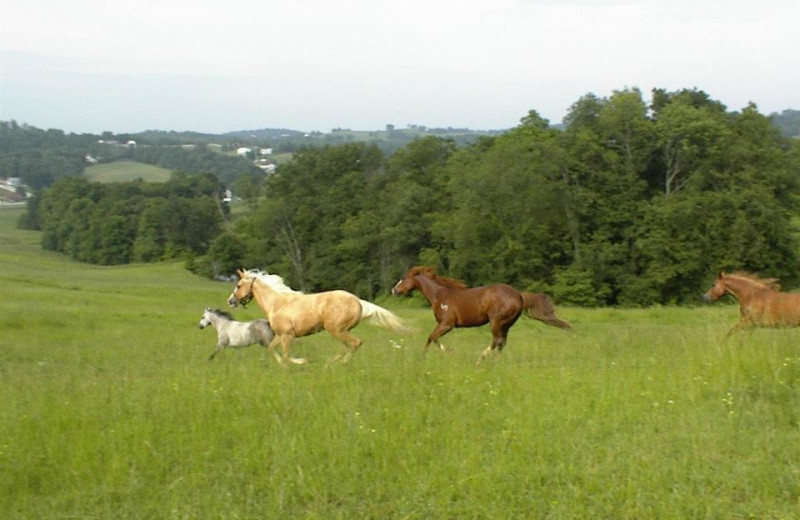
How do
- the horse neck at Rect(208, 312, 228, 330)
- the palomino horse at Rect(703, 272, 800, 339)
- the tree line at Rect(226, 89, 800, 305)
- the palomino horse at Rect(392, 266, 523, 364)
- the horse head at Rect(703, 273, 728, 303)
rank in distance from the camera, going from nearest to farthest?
1. the palomino horse at Rect(392, 266, 523, 364)
2. the palomino horse at Rect(703, 272, 800, 339)
3. the horse neck at Rect(208, 312, 228, 330)
4. the horse head at Rect(703, 273, 728, 303)
5. the tree line at Rect(226, 89, 800, 305)

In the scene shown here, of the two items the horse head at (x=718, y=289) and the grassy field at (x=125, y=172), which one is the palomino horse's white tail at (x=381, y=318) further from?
the grassy field at (x=125, y=172)

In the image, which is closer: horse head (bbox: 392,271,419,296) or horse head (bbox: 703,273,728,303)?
horse head (bbox: 392,271,419,296)

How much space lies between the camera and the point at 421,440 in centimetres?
723

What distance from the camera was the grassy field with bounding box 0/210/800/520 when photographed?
242 inches

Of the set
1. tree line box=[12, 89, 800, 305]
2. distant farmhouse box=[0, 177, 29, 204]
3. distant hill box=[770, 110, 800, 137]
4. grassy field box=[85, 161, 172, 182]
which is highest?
distant hill box=[770, 110, 800, 137]

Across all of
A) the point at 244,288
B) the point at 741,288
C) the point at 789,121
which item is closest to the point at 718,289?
the point at 741,288

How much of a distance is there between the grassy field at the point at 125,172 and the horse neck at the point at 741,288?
382ft

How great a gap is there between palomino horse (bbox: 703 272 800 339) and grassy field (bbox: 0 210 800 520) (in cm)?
326

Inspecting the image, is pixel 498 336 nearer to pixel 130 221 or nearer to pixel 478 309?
pixel 478 309

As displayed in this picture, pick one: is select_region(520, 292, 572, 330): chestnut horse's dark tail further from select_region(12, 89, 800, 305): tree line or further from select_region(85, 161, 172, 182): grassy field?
select_region(85, 161, 172, 182): grassy field

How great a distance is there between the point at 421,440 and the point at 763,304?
29.0 feet

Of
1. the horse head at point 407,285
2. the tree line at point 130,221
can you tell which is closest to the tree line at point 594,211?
the tree line at point 130,221

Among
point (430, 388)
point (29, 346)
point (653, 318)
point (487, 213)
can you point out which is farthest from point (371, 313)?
point (487, 213)

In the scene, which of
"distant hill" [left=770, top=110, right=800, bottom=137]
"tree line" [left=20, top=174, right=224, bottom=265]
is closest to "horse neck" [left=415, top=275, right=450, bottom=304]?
"tree line" [left=20, top=174, right=224, bottom=265]
